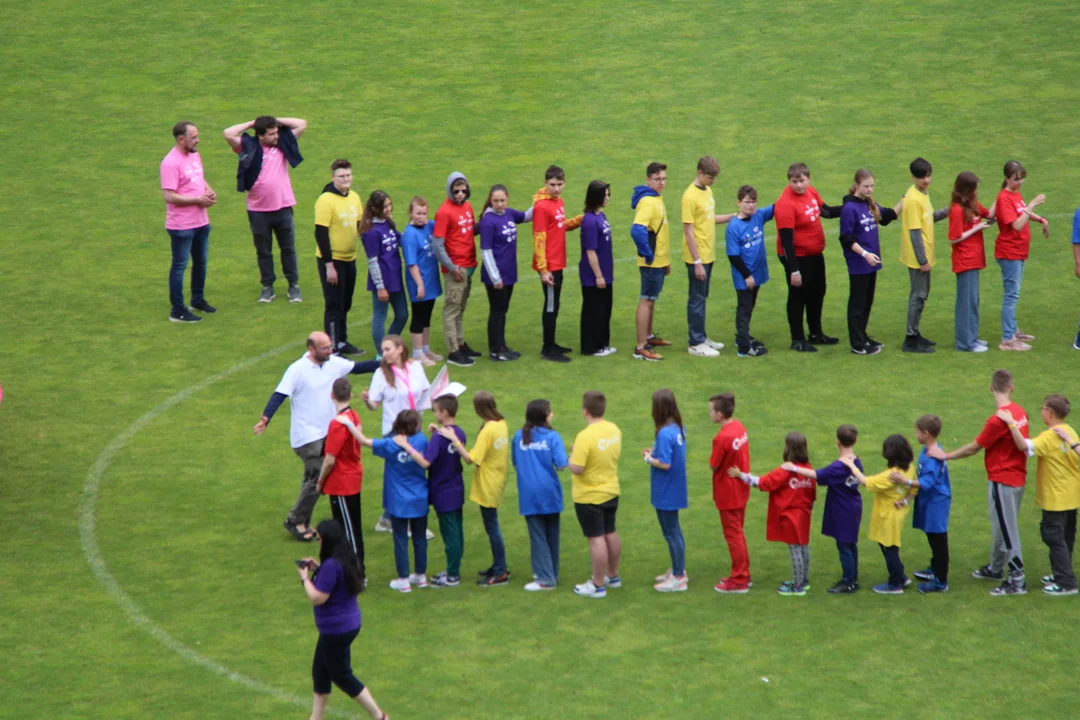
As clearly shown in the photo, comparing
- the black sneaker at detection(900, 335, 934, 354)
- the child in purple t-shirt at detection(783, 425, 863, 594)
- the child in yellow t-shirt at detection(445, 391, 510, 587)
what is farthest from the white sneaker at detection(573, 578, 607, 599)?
the black sneaker at detection(900, 335, 934, 354)

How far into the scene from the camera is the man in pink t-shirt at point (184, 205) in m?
17.4

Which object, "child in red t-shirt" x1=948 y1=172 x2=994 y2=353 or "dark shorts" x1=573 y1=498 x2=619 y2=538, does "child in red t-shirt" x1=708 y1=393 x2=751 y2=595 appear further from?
"child in red t-shirt" x1=948 y1=172 x2=994 y2=353

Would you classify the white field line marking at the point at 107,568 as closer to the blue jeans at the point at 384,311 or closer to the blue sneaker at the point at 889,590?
the blue jeans at the point at 384,311

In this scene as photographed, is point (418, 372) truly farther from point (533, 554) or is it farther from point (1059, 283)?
point (1059, 283)

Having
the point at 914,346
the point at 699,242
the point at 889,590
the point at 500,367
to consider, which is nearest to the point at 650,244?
the point at 699,242

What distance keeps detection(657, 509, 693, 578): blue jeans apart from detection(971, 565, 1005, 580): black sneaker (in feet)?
8.11

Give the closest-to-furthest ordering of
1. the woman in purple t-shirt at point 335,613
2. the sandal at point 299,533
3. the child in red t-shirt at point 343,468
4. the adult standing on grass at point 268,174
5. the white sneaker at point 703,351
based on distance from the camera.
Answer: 1. the woman in purple t-shirt at point 335,613
2. the child in red t-shirt at point 343,468
3. the sandal at point 299,533
4. the white sneaker at point 703,351
5. the adult standing on grass at point 268,174

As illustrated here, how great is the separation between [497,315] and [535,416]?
4.98 m

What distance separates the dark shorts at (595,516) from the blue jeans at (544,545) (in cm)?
26

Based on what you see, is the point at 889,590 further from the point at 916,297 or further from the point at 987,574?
the point at 916,297

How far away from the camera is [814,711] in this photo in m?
9.64

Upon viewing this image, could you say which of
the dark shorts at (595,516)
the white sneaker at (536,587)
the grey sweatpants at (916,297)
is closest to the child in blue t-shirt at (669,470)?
the dark shorts at (595,516)

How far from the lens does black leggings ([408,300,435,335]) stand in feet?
51.6

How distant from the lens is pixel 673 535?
1142 cm
